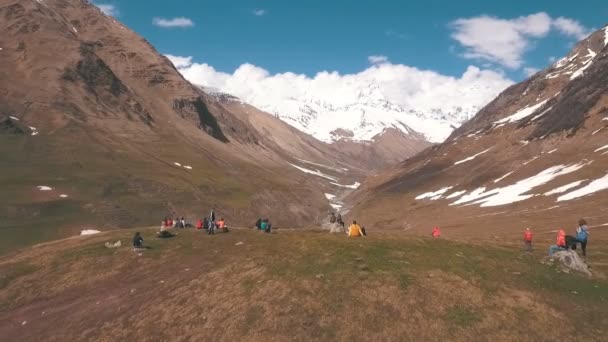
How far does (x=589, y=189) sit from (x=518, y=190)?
3251 cm

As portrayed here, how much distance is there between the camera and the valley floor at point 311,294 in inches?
1330

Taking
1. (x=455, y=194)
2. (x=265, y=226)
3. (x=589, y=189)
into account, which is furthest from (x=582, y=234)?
(x=455, y=194)

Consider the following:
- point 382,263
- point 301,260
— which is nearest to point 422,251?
point 382,263

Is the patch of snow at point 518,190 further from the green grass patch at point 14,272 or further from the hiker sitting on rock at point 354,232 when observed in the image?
the green grass patch at point 14,272

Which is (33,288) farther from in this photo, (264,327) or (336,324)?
(336,324)

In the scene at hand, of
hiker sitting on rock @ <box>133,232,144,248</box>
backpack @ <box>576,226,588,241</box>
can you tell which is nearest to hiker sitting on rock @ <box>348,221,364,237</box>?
backpack @ <box>576,226,588,241</box>

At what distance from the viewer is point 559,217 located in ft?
312

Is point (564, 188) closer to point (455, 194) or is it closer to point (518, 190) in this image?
point (518, 190)

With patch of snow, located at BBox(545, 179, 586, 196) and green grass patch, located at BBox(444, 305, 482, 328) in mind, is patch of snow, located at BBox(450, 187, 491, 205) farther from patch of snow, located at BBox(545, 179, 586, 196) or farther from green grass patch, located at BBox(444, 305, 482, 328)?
green grass patch, located at BBox(444, 305, 482, 328)

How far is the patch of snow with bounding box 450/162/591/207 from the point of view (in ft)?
468

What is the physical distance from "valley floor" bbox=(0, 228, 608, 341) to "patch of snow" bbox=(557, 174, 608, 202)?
216ft

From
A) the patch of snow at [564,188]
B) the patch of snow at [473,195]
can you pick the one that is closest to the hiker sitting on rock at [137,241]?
the patch of snow at [564,188]

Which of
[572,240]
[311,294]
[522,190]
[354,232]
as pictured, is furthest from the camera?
[522,190]

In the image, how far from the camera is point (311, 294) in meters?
38.4
